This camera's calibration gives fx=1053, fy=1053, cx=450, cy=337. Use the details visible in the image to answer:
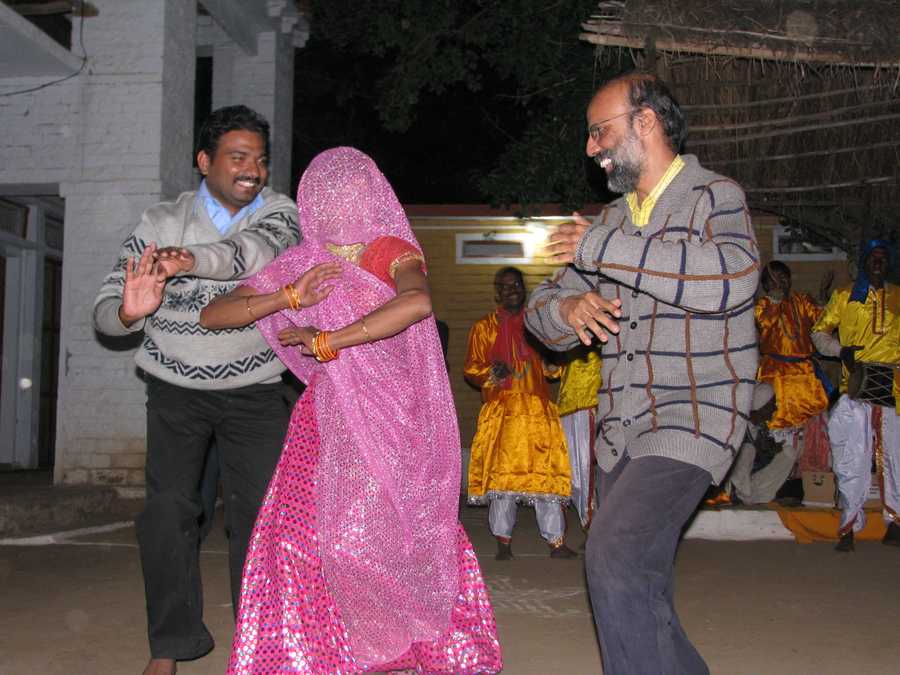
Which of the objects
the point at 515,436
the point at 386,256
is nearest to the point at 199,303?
the point at 386,256

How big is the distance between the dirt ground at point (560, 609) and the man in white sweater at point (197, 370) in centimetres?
58

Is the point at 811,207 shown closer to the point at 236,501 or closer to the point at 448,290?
the point at 448,290

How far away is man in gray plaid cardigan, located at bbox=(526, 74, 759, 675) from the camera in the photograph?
282cm

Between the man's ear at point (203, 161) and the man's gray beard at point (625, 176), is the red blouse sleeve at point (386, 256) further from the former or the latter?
the man's gray beard at point (625, 176)

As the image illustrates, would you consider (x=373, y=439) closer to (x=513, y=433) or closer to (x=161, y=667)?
(x=161, y=667)

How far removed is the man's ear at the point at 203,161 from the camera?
4078 millimetres

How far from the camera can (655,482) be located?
288 cm

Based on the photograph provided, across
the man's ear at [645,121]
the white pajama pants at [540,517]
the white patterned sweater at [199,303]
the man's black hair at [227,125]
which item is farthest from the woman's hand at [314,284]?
the white pajama pants at [540,517]

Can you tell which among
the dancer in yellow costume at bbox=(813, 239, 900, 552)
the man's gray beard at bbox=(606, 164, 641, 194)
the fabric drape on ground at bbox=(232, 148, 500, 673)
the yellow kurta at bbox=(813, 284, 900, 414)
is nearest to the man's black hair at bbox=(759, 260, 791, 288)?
the dancer in yellow costume at bbox=(813, 239, 900, 552)

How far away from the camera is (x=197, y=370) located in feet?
12.7

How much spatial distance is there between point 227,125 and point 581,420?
5.40 m

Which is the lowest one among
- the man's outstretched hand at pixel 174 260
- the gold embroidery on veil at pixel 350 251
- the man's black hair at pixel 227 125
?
the man's outstretched hand at pixel 174 260

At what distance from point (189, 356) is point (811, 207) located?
752 centimetres

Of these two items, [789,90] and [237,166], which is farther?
[789,90]
